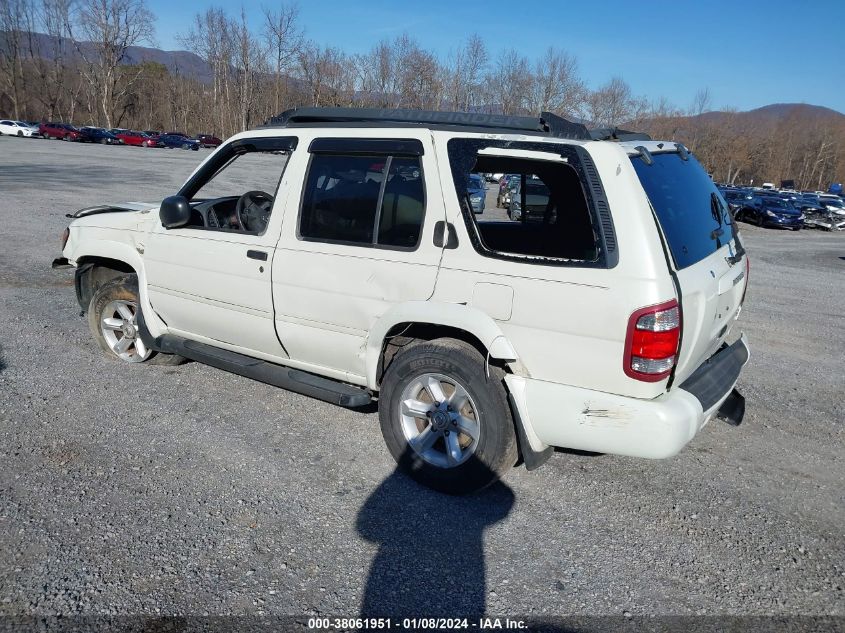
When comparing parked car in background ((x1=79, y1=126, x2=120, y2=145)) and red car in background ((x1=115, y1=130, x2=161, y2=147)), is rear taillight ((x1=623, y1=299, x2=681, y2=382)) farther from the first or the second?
red car in background ((x1=115, y1=130, x2=161, y2=147))

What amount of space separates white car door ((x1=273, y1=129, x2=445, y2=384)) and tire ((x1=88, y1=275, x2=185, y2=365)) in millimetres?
1834

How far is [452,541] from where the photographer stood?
3.31 meters

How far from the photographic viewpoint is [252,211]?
4.84 meters

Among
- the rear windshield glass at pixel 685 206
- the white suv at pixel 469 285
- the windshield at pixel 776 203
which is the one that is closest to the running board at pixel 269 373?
the white suv at pixel 469 285

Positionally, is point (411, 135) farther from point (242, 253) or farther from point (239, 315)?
point (239, 315)

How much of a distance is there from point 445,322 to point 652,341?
1.06 m

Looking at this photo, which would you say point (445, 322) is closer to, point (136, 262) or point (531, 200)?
point (531, 200)

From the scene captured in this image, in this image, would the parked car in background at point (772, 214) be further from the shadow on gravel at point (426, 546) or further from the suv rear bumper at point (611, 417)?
the shadow on gravel at point (426, 546)

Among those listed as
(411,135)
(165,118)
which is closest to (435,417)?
(411,135)

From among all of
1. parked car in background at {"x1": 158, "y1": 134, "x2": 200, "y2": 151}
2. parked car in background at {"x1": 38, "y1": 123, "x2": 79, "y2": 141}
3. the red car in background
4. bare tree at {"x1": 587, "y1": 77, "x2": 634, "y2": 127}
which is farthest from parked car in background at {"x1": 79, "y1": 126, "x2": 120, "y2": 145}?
bare tree at {"x1": 587, "y1": 77, "x2": 634, "y2": 127}

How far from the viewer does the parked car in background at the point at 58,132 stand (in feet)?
190

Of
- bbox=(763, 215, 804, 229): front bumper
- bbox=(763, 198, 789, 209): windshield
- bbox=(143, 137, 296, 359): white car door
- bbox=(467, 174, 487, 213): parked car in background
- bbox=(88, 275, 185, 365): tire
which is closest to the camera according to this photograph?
bbox=(467, 174, 487, 213): parked car in background

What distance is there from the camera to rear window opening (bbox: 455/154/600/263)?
3.32m

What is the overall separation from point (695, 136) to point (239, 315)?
95.6m
